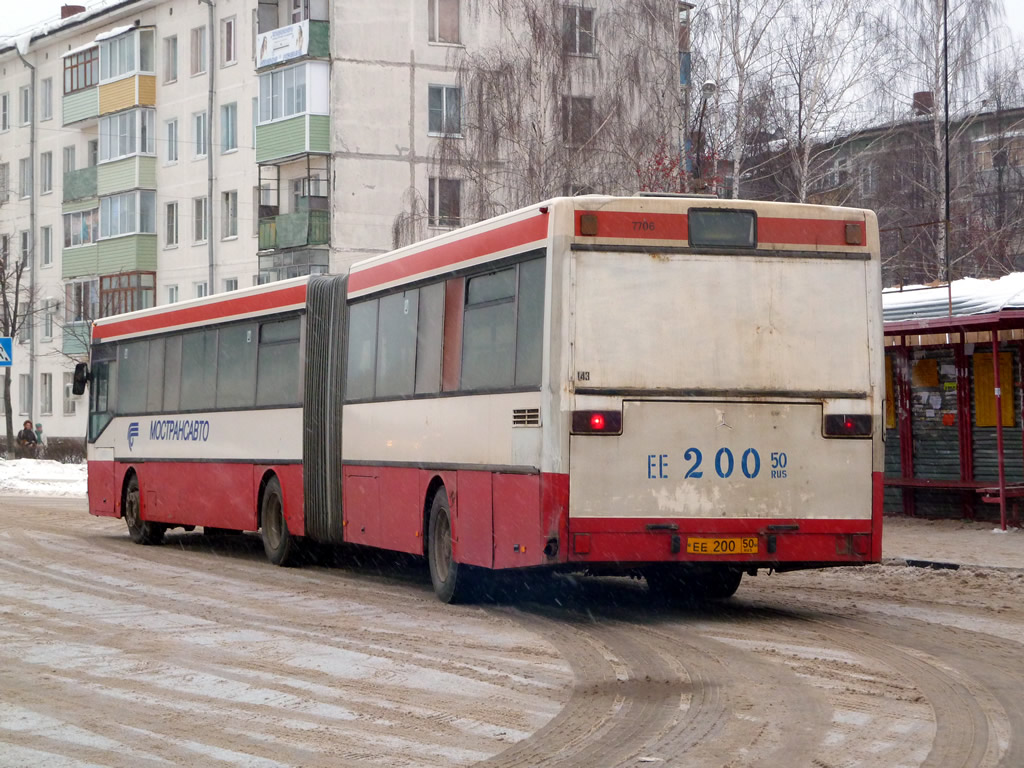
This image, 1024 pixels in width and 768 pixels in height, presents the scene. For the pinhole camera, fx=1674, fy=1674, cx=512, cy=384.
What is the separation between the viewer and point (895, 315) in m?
24.5

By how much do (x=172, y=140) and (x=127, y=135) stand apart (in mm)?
2587

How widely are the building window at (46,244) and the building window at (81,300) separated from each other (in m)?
2.88

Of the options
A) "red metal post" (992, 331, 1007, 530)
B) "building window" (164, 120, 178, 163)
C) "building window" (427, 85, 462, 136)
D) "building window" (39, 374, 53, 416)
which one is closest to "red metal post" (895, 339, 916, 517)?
"red metal post" (992, 331, 1007, 530)

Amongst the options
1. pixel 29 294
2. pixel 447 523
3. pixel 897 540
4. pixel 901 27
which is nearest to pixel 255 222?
pixel 29 294

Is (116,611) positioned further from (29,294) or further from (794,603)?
(29,294)

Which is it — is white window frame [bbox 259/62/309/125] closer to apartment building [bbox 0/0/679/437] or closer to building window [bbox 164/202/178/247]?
apartment building [bbox 0/0/679/437]

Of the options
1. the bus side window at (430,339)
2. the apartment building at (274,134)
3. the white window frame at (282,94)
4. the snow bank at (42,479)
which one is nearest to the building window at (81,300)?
the apartment building at (274,134)

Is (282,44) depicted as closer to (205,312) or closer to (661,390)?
(205,312)

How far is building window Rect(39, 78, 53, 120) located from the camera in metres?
68.7

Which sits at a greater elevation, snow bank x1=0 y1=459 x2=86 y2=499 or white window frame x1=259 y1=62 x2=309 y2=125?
white window frame x1=259 y1=62 x2=309 y2=125

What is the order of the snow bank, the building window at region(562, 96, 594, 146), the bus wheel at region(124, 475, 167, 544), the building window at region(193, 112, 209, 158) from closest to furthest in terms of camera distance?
the bus wheel at region(124, 475, 167, 544)
the snow bank
the building window at region(562, 96, 594, 146)
the building window at region(193, 112, 209, 158)

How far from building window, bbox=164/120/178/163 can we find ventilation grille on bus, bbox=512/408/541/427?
49771mm

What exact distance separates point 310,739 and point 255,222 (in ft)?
162

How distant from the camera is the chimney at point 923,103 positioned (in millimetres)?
50125
